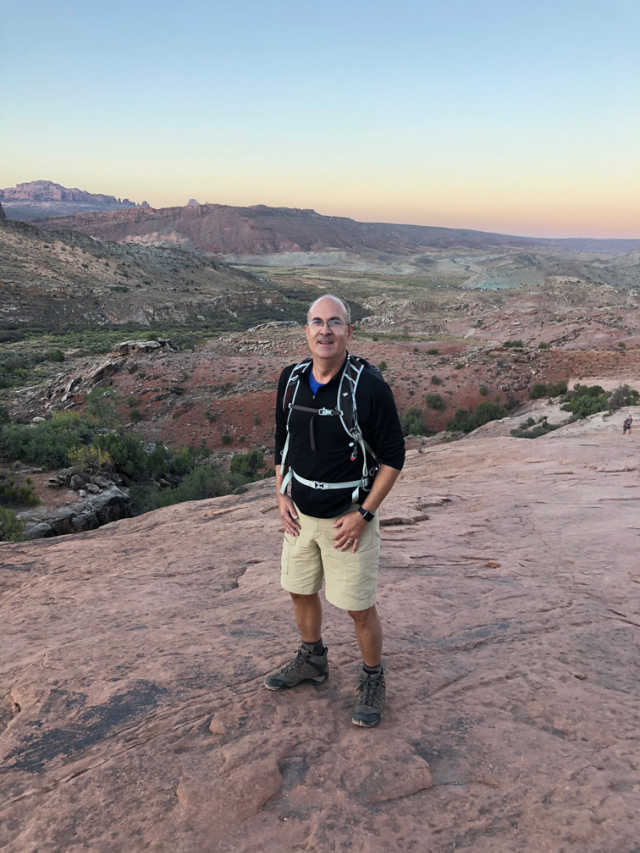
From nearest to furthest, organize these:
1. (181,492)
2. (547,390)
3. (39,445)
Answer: (181,492), (39,445), (547,390)

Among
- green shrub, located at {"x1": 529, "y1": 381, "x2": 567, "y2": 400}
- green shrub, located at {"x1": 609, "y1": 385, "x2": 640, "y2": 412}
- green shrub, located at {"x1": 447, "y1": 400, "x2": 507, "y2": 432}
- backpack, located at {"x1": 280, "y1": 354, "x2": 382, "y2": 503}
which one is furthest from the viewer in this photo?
green shrub, located at {"x1": 529, "y1": 381, "x2": 567, "y2": 400}

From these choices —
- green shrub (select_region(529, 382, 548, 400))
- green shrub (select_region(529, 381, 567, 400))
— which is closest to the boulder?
green shrub (select_region(529, 381, 567, 400))

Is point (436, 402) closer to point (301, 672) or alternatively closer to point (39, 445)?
point (39, 445)

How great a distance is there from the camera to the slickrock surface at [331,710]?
2.12m

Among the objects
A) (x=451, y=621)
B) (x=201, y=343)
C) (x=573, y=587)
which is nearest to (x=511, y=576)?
(x=573, y=587)

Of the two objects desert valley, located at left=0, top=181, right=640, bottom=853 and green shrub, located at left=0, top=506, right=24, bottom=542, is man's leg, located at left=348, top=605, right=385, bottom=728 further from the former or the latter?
green shrub, located at left=0, top=506, right=24, bottom=542

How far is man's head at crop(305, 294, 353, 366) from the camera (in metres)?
2.61

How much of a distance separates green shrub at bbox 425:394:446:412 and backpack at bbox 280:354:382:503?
19.2 meters

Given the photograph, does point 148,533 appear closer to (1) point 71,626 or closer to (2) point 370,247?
(1) point 71,626

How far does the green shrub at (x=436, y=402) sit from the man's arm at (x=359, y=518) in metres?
19.3

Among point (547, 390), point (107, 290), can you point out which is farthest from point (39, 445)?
point (107, 290)

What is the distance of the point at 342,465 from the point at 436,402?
19.5 metres

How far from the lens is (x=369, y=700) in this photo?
2736 mm

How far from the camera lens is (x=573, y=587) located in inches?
169
